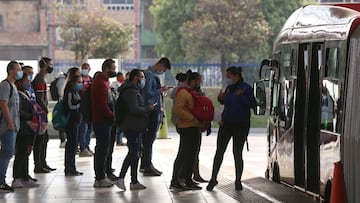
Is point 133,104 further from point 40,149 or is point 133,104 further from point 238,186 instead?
point 40,149

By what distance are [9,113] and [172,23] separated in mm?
45015

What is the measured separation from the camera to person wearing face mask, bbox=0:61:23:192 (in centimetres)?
1520

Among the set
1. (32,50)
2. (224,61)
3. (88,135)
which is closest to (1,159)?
(88,135)

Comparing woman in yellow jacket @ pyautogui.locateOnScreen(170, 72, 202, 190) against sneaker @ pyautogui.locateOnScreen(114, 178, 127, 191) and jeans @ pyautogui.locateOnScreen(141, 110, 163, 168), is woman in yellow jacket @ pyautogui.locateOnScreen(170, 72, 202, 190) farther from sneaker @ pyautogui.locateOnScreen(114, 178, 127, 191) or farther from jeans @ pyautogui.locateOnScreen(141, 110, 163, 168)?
jeans @ pyautogui.locateOnScreen(141, 110, 163, 168)

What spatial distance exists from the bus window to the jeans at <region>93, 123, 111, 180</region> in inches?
158

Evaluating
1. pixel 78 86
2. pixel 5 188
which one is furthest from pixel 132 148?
pixel 78 86

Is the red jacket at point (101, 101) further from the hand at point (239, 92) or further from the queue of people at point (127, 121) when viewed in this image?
the hand at point (239, 92)

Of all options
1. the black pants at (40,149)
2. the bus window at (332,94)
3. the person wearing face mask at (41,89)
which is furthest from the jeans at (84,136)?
the bus window at (332,94)

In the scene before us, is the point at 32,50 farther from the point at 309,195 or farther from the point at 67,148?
the point at 309,195

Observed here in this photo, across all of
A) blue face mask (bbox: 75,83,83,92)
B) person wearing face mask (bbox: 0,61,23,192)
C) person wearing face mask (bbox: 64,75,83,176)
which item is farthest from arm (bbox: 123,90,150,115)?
blue face mask (bbox: 75,83,83,92)

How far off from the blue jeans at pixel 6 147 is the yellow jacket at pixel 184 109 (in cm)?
244

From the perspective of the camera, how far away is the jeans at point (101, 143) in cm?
1631

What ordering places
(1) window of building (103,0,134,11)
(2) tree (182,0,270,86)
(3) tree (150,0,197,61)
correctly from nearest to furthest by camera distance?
(2) tree (182,0,270,86) → (3) tree (150,0,197,61) → (1) window of building (103,0,134,11)

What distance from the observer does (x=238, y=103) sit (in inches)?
621
